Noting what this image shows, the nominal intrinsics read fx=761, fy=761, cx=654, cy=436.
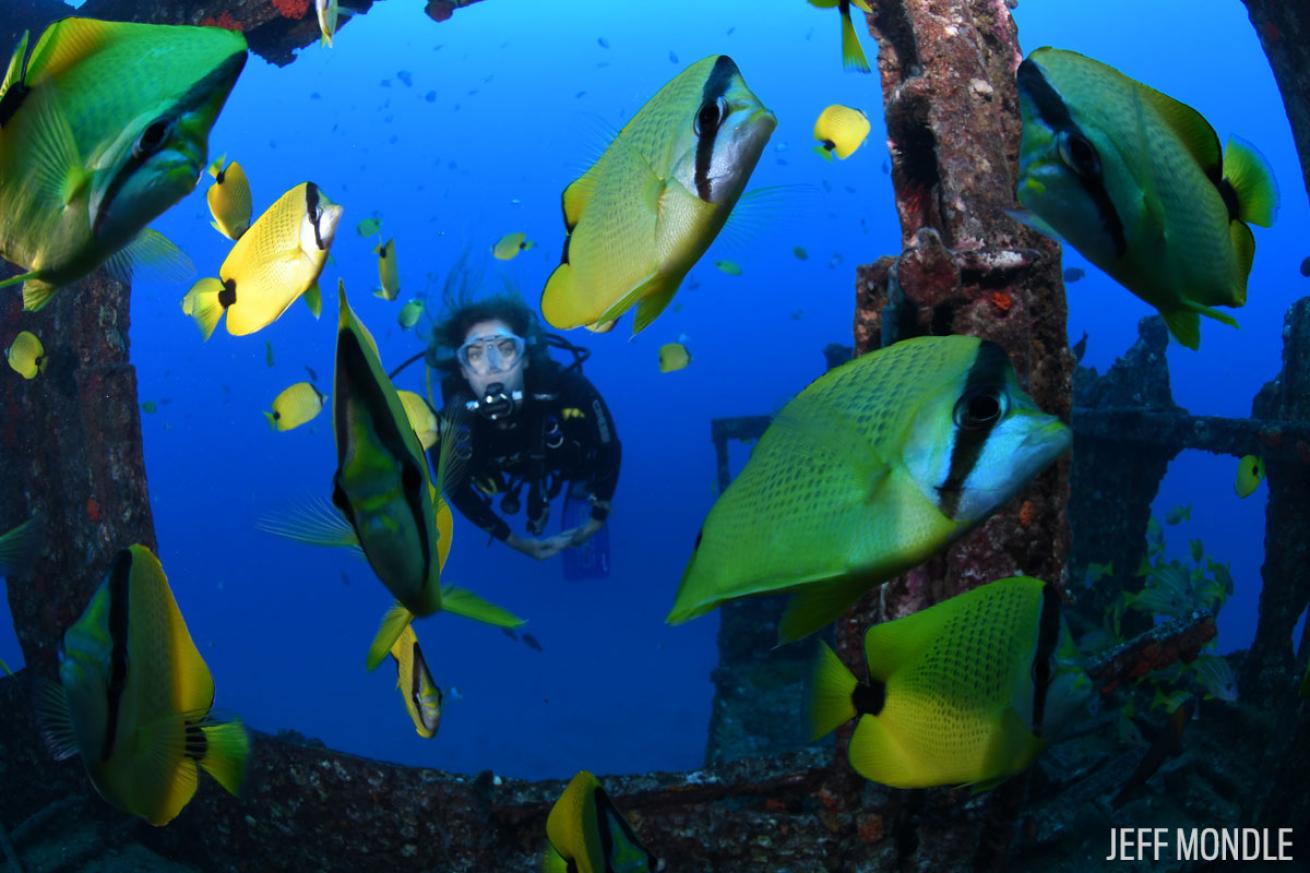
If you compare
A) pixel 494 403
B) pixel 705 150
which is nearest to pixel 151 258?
pixel 705 150

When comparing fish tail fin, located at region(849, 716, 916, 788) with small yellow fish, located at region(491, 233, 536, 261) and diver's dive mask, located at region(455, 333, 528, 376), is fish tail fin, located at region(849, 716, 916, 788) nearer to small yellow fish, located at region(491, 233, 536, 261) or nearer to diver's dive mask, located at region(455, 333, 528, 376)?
small yellow fish, located at region(491, 233, 536, 261)

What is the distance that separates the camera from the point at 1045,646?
1572 mm

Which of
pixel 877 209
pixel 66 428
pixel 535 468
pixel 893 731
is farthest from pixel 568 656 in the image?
pixel 877 209

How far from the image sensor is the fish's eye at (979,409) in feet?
3.33

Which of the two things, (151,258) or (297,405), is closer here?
(151,258)

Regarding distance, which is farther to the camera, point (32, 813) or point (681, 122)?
point (32, 813)

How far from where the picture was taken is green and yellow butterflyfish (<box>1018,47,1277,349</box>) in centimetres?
117

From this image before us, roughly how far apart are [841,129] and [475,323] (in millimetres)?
4330

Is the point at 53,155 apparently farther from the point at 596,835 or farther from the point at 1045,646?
the point at 1045,646

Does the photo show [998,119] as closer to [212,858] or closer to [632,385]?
[212,858]

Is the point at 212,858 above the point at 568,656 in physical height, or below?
below

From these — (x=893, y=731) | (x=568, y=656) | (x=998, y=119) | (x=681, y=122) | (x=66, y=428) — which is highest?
(x=568, y=656)

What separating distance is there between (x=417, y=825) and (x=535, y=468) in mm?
4938

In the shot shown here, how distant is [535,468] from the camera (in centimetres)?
792
